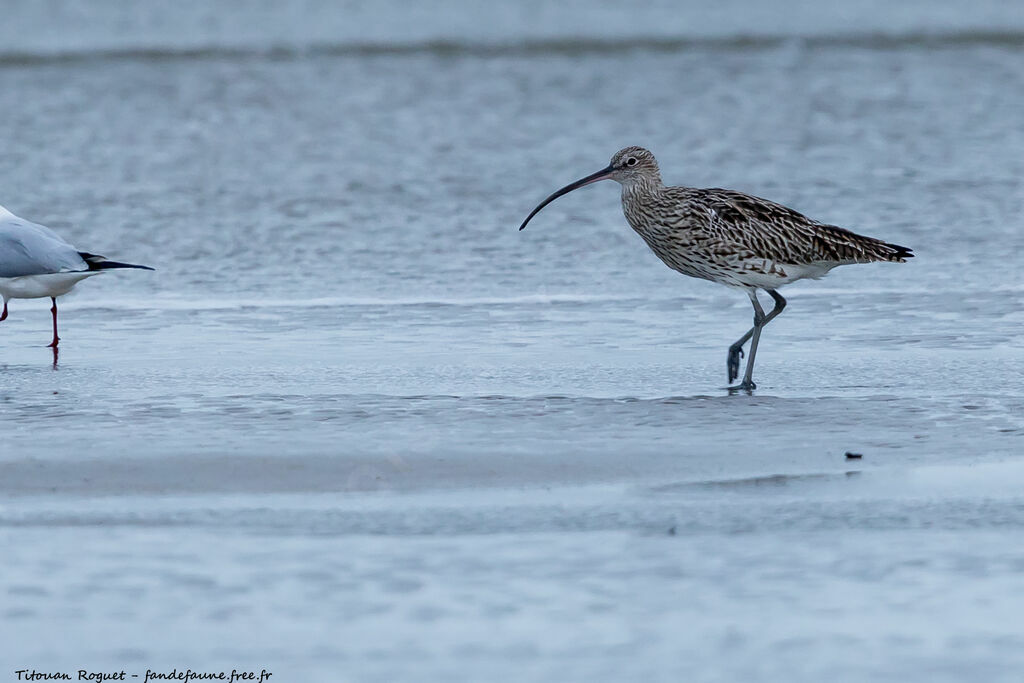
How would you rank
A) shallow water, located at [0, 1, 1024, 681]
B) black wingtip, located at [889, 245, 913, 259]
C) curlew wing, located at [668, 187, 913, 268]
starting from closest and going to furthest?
shallow water, located at [0, 1, 1024, 681], curlew wing, located at [668, 187, 913, 268], black wingtip, located at [889, 245, 913, 259]

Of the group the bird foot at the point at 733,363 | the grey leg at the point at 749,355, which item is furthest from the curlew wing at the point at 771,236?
the bird foot at the point at 733,363

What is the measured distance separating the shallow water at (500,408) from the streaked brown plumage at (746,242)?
15.4 inches

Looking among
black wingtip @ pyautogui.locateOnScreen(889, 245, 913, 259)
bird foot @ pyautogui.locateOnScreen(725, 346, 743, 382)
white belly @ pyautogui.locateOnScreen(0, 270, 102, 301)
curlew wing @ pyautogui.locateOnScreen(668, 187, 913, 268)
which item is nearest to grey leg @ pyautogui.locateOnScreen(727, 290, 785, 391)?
bird foot @ pyautogui.locateOnScreen(725, 346, 743, 382)

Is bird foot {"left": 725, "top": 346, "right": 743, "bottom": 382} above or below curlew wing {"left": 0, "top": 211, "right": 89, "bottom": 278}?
below

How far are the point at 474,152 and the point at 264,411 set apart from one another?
892 centimetres

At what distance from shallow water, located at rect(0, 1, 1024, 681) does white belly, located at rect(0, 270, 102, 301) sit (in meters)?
0.29

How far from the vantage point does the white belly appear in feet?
30.2

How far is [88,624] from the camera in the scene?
4793mm

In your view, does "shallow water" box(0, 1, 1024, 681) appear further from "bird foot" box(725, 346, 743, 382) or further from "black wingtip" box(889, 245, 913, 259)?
"black wingtip" box(889, 245, 913, 259)

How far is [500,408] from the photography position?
7469 millimetres

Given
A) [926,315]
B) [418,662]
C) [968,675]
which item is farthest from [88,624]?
[926,315]

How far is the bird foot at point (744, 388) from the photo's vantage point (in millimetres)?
7914

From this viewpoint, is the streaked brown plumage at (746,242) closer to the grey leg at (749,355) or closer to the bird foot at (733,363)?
the grey leg at (749,355)

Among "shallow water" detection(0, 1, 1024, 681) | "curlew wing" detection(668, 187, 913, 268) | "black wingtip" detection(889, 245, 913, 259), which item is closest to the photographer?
"shallow water" detection(0, 1, 1024, 681)
